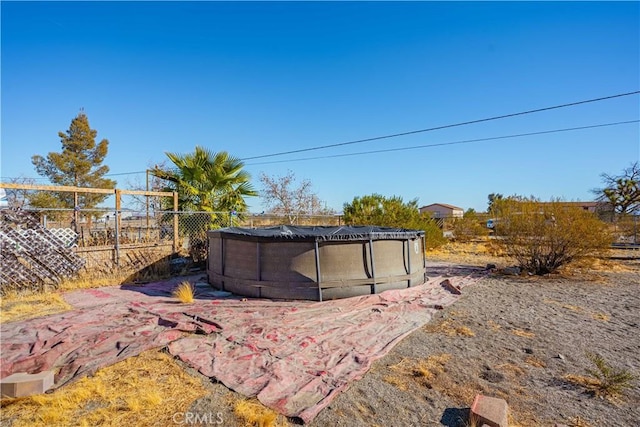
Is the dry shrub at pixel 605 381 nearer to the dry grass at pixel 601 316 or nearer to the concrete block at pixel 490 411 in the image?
the concrete block at pixel 490 411

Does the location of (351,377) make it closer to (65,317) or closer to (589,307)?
(65,317)

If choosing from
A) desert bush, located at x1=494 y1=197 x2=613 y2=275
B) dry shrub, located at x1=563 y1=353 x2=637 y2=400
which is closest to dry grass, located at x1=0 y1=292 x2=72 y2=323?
dry shrub, located at x1=563 y1=353 x2=637 y2=400

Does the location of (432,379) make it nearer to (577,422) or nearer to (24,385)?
(577,422)

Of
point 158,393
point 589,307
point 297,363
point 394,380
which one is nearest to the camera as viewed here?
point 158,393

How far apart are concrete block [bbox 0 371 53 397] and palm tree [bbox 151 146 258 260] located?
22.4ft

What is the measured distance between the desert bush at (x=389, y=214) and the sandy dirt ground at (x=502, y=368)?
21.5 feet

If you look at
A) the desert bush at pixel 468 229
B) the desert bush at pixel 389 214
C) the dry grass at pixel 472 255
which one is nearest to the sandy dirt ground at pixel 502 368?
the dry grass at pixel 472 255

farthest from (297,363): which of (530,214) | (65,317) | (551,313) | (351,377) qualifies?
(530,214)

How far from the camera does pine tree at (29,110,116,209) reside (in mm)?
21375

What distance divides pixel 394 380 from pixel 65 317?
15.1ft

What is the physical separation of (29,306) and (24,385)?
355 cm

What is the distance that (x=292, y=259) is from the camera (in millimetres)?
5617

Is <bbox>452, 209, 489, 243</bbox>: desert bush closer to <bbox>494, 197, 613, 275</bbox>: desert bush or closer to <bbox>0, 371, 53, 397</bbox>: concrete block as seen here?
<bbox>494, 197, 613, 275</bbox>: desert bush

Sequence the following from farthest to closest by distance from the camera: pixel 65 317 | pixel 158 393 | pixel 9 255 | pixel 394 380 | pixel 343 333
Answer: pixel 9 255 < pixel 65 317 < pixel 343 333 < pixel 394 380 < pixel 158 393
